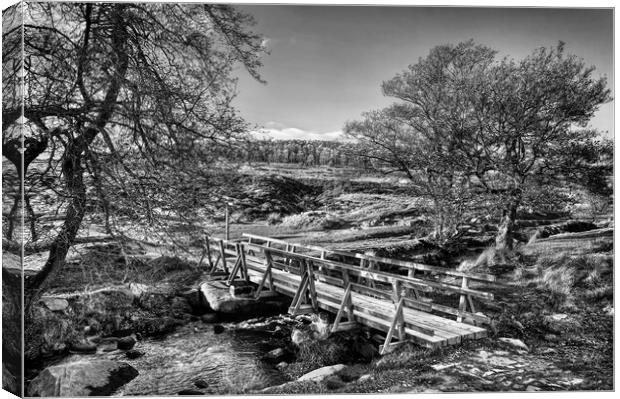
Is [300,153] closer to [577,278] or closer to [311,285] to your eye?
[311,285]

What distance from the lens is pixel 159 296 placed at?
5.23 meters

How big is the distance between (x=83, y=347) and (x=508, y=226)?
15.2 feet

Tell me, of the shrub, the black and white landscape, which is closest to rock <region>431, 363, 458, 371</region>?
the black and white landscape

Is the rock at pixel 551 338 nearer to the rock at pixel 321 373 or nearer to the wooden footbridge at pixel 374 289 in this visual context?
the wooden footbridge at pixel 374 289

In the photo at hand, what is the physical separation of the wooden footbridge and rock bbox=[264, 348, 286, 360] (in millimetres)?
527

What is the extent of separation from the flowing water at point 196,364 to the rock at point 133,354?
0.04 m

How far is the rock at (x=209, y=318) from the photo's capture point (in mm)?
5520

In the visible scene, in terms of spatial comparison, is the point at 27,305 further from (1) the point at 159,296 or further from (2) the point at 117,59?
(2) the point at 117,59

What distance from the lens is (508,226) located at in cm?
496

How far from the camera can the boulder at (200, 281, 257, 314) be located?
18.5ft

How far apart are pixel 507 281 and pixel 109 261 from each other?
410cm

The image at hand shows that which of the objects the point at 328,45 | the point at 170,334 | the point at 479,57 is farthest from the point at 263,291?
the point at 479,57

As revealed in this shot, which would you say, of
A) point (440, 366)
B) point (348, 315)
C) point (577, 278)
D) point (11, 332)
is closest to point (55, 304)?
point (11, 332)

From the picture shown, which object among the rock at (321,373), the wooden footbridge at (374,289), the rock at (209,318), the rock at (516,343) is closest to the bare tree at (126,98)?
the wooden footbridge at (374,289)
